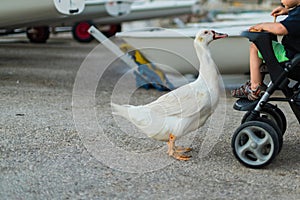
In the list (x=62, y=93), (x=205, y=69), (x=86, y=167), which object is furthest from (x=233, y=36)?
(x=86, y=167)

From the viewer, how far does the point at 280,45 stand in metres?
3.29

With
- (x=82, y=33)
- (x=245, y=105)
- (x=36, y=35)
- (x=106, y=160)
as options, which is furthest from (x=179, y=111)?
(x=82, y=33)

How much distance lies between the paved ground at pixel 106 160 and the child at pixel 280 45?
43 centimetres

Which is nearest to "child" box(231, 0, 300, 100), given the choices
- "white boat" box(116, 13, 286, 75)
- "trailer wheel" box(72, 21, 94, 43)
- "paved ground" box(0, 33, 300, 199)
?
"paved ground" box(0, 33, 300, 199)

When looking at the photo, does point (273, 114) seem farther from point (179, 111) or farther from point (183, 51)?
point (183, 51)

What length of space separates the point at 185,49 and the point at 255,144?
8.71 feet

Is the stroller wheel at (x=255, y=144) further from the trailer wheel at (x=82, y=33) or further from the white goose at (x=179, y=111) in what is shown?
the trailer wheel at (x=82, y=33)

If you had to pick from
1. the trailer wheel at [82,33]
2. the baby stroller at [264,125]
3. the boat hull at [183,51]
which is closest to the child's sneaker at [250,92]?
the baby stroller at [264,125]

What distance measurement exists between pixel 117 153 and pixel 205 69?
2.47ft

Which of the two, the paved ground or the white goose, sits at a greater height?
the white goose

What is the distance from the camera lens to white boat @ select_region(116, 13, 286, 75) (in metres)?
5.49

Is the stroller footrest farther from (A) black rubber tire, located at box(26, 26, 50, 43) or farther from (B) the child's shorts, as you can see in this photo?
(A) black rubber tire, located at box(26, 26, 50, 43)

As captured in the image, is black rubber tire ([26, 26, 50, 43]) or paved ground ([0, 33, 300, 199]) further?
black rubber tire ([26, 26, 50, 43])

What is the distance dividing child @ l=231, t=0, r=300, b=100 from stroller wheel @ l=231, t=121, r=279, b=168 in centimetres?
26
